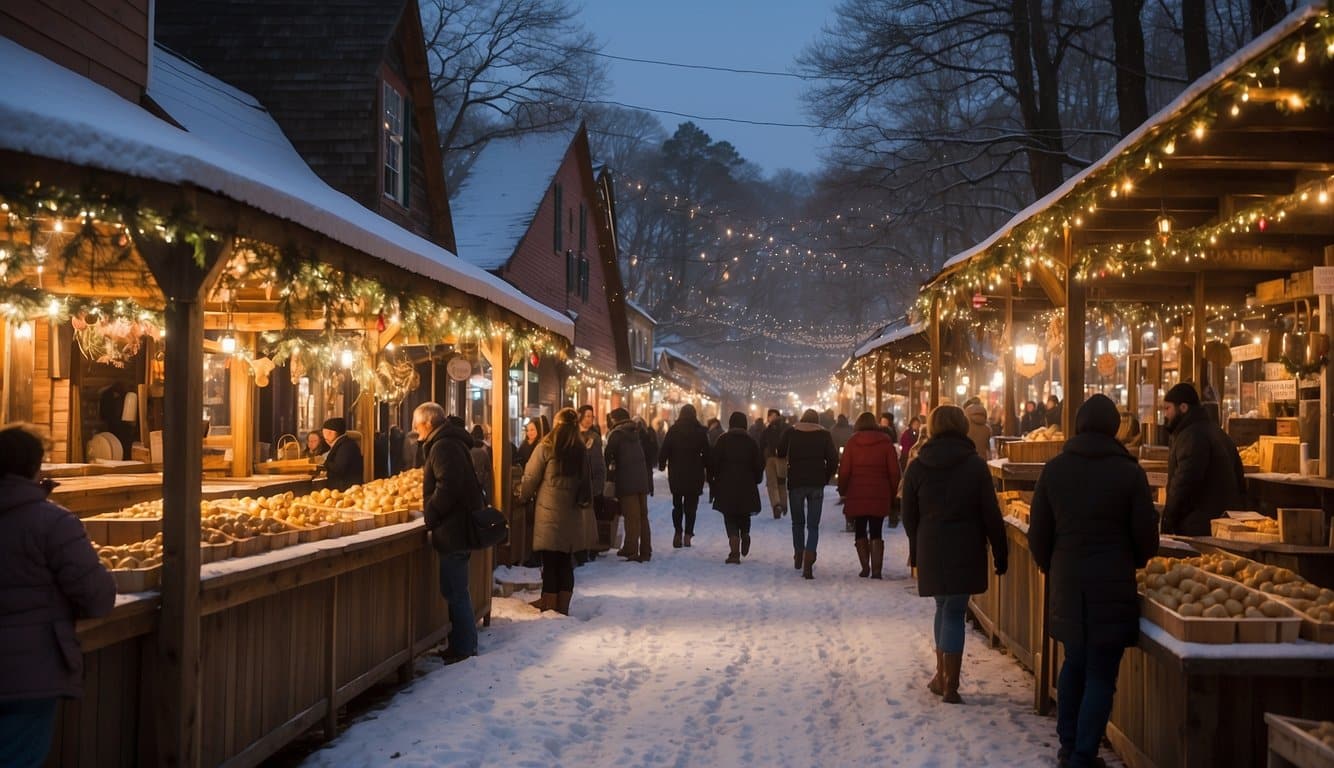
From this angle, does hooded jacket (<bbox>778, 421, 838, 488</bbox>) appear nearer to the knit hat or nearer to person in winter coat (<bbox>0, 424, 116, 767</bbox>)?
the knit hat

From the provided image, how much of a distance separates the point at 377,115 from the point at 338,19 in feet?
5.48

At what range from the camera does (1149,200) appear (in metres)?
10.4

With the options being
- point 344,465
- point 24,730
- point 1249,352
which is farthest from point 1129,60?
point 24,730

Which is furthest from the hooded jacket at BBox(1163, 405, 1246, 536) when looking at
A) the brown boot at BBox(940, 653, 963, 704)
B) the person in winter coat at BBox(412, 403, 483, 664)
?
the person in winter coat at BBox(412, 403, 483, 664)

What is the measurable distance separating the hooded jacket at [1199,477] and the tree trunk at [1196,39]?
11.8 metres

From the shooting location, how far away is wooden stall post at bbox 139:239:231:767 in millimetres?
5547

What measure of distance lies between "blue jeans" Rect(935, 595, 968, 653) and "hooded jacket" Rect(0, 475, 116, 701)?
537 cm

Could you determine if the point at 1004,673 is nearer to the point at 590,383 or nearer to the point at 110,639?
the point at 110,639

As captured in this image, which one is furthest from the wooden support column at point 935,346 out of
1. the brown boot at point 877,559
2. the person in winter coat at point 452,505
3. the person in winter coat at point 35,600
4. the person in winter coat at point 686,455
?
the person in winter coat at point 35,600

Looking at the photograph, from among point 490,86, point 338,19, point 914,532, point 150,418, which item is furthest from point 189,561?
point 490,86

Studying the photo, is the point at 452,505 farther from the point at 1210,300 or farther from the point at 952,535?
the point at 1210,300

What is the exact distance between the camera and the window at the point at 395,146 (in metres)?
18.0

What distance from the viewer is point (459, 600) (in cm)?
972

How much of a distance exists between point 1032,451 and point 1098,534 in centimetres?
702
